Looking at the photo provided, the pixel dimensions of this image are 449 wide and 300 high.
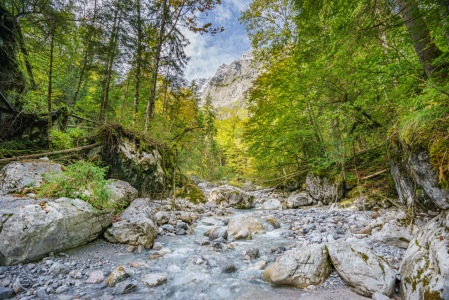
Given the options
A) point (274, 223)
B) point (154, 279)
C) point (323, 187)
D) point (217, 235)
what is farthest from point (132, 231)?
point (323, 187)

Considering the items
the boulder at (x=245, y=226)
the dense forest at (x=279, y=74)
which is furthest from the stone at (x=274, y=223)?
the dense forest at (x=279, y=74)

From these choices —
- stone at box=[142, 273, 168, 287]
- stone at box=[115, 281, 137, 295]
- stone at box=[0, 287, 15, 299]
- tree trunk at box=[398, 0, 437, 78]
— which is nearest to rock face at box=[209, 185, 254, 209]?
stone at box=[142, 273, 168, 287]

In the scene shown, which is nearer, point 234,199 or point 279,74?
point 279,74

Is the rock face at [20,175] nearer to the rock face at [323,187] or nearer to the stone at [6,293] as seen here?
the stone at [6,293]

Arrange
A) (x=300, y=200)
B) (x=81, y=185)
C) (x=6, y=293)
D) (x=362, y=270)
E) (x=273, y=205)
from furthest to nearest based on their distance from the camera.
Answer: (x=273, y=205) → (x=300, y=200) → (x=81, y=185) → (x=362, y=270) → (x=6, y=293)

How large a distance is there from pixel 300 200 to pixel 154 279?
30.1 feet

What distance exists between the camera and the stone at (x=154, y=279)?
2958 mm

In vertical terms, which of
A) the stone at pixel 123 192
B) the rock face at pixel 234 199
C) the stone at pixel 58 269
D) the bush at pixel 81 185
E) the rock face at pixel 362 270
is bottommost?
the rock face at pixel 234 199

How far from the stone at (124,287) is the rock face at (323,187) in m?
9.08

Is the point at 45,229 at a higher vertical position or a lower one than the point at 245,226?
higher

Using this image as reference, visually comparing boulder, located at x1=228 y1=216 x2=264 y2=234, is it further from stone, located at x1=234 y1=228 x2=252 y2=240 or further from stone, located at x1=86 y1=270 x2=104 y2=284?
stone, located at x1=86 y1=270 x2=104 y2=284

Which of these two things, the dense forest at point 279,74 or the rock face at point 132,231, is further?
the rock face at point 132,231

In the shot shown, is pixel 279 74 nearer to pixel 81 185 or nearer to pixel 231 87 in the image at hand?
pixel 81 185

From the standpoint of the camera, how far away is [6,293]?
2.22 metres
